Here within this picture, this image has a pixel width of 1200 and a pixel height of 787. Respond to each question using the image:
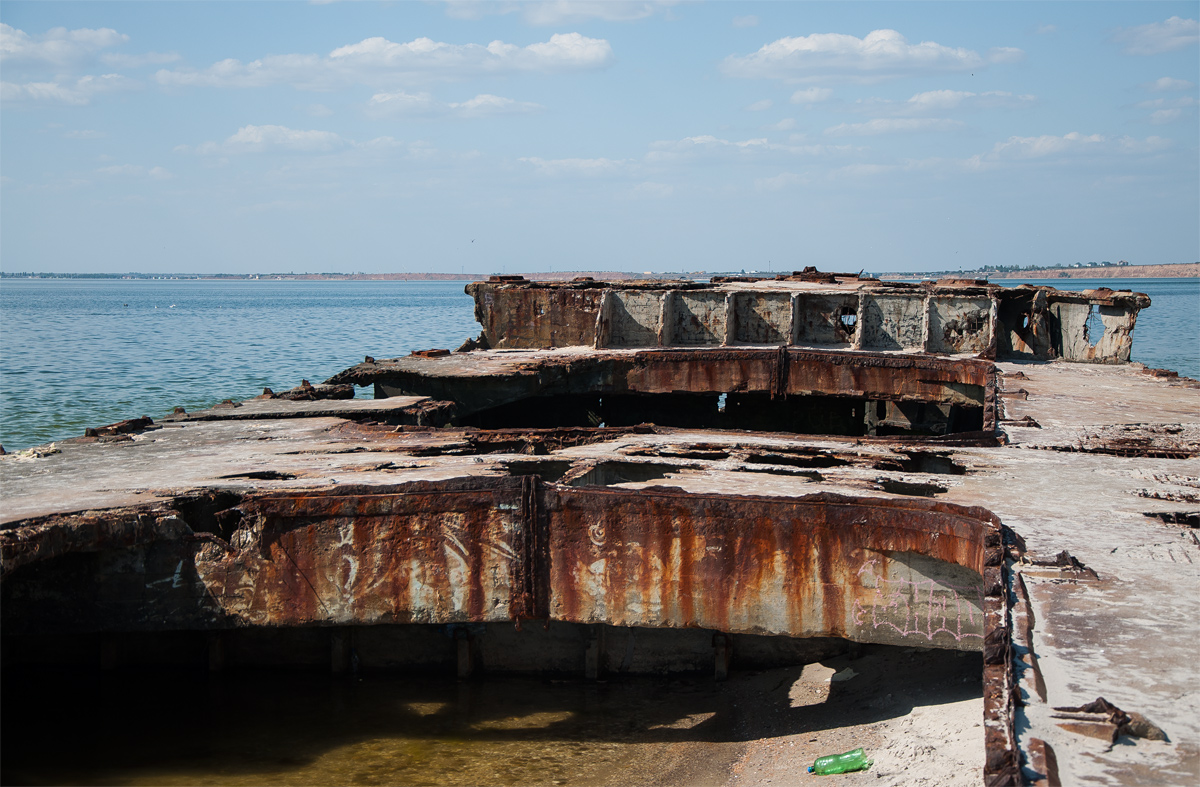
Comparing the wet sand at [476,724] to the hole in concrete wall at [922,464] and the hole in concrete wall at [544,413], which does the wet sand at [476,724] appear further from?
the hole in concrete wall at [544,413]

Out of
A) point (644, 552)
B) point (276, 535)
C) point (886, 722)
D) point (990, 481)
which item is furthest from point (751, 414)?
point (276, 535)

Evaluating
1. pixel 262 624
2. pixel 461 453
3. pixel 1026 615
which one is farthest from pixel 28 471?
pixel 1026 615

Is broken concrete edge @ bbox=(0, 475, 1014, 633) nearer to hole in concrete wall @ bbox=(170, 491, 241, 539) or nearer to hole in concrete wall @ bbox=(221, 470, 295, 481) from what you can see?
hole in concrete wall @ bbox=(170, 491, 241, 539)

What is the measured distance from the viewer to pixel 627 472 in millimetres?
7336

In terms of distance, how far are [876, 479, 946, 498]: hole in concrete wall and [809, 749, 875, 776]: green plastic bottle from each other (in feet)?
5.73

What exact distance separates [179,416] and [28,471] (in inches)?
114

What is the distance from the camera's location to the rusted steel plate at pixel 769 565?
5.43 metres

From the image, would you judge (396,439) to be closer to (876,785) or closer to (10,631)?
(10,631)

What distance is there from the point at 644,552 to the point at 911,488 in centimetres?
192

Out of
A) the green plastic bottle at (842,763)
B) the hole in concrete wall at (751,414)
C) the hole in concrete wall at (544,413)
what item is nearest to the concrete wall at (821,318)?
the hole in concrete wall at (751,414)

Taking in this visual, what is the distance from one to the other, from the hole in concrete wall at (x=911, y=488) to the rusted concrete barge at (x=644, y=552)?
27 millimetres

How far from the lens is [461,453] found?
7.82 m

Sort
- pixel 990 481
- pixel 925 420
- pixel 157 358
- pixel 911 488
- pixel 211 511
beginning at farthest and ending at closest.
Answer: pixel 157 358
pixel 925 420
pixel 990 481
pixel 911 488
pixel 211 511

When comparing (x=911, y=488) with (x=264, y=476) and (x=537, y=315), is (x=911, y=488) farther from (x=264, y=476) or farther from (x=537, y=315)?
(x=537, y=315)
